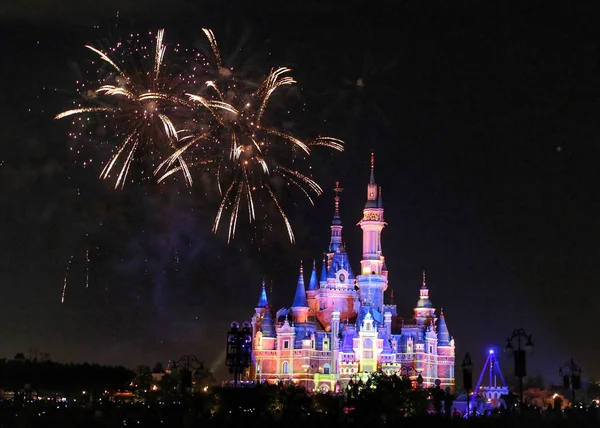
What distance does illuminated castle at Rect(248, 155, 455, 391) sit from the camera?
371ft

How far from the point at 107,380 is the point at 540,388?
7095 cm

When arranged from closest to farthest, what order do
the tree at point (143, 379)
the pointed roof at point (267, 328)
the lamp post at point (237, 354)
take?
the lamp post at point (237, 354) < the tree at point (143, 379) < the pointed roof at point (267, 328)

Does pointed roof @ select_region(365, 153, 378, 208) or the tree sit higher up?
pointed roof @ select_region(365, 153, 378, 208)

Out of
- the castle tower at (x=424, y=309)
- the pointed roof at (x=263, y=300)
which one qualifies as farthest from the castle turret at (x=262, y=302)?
the castle tower at (x=424, y=309)

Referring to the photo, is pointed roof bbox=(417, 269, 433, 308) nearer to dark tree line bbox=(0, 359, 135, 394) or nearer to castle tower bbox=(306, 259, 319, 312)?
castle tower bbox=(306, 259, 319, 312)

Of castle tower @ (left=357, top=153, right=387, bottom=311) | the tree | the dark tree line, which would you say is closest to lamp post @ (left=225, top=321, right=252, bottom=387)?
the dark tree line

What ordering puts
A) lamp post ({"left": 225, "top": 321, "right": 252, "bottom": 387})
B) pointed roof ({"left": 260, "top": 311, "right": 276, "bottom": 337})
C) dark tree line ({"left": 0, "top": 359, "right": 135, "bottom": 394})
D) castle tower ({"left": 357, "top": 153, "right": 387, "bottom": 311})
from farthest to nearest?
1. castle tower ({"left": 357, "top": 153, "right": 387, "bottom": 311})
2. pointed roof ({"left": 260, "top": 311, "right": 276, "bottom": 337})
3. dark tree line ({"left": 0, "top": 359, "right": 135, "bottom": 394})
4. lamp post ({"left": 225, "top": 321, "right": 252, "bottom": 387})

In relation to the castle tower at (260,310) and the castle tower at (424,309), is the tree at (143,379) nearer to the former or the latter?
the castle tower at (260,310)

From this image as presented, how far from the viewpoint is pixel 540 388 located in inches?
5664

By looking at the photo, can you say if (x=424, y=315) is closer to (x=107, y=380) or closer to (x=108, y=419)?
(x=107, y=380)

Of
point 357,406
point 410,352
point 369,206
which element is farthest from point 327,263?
point 357,406

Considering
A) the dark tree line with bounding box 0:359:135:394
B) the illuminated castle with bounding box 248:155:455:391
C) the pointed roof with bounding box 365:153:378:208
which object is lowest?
the dark tree line with bounding box 0:359:135:394

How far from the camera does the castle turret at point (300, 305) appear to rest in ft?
382

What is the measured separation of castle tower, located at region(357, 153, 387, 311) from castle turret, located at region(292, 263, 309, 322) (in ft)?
23.7
